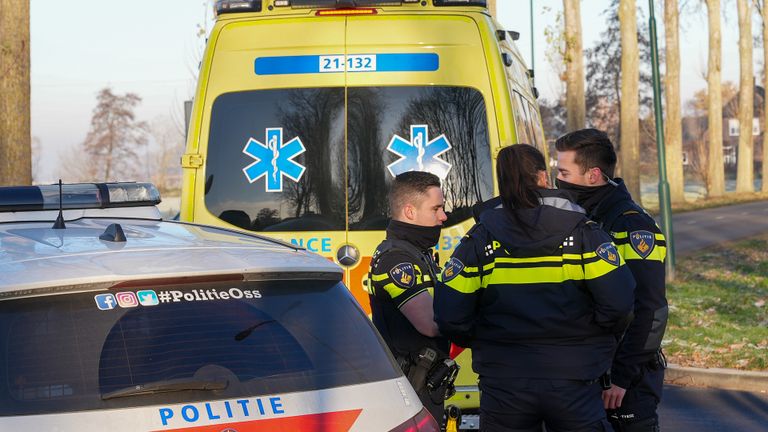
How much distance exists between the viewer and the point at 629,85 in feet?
83.9

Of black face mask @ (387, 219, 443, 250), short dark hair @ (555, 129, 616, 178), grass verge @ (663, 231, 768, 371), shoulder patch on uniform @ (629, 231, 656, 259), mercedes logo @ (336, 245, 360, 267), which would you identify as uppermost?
short dark hair @ (555, 129, 616, 178)

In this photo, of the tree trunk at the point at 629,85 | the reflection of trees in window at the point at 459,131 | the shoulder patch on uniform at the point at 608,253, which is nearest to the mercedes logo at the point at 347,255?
the reflection of trees in window at the point at 459,131

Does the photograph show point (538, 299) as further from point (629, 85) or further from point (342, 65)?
point (629, 85)

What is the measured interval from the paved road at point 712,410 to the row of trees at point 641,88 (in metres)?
15.3

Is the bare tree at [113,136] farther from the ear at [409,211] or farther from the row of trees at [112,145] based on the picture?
the ear at [409,211]

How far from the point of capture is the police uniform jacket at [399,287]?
4.63 metres

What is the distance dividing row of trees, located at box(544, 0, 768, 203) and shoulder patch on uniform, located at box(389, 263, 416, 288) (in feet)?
66.4

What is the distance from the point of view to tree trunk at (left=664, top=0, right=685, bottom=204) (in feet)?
129

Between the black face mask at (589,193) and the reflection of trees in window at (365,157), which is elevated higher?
the reflection of trees in window at (365,157)

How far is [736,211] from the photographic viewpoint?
136ft

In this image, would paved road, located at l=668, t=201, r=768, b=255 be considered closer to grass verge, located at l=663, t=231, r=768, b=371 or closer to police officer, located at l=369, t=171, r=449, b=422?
grass verge, located at l=663, t=231, r=768, b=371

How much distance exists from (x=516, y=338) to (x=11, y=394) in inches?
74.5

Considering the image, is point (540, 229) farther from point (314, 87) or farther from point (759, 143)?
point (759, 143)

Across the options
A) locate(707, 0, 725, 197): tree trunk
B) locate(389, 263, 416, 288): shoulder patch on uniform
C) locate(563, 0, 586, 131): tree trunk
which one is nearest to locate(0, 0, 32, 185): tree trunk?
locate(389, 263, 416, 288): shoulder patch on uniform
